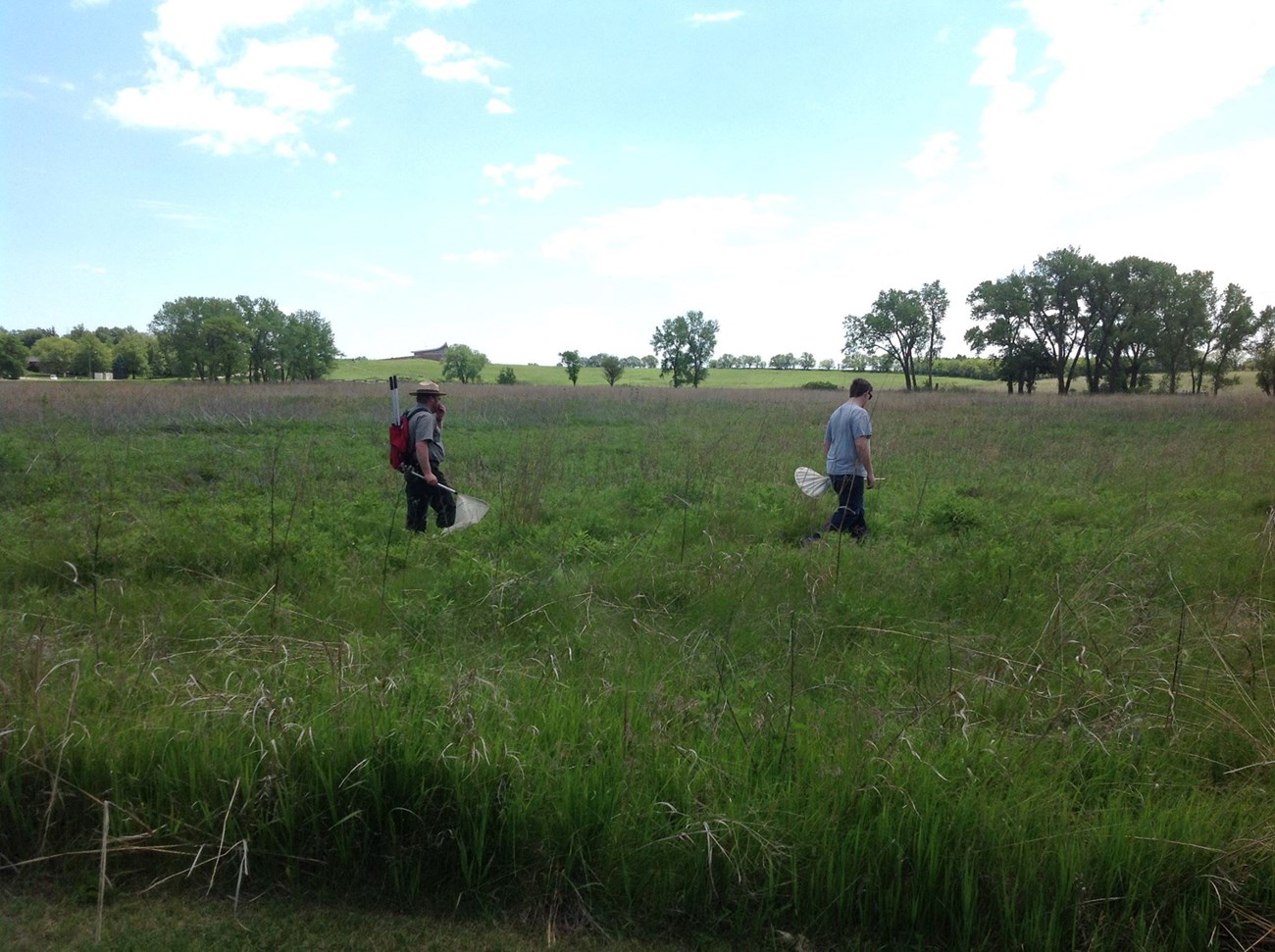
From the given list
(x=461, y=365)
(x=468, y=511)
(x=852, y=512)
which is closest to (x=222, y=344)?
(x=461, y=365)

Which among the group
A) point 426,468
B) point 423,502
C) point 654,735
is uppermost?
point 426,468

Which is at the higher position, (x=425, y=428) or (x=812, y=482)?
(x=425, y=428)

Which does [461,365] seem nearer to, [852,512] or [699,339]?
[699,339]

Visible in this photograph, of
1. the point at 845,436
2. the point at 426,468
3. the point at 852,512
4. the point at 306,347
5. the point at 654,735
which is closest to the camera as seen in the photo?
the point at 654,735

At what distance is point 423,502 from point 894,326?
85.9 meters

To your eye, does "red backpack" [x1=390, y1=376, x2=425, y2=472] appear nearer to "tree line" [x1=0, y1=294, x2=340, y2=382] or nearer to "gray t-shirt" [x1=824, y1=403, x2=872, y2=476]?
"gray t-shirt" [x1=824, y1=403, x2=872, y2=476]

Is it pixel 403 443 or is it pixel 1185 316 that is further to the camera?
pixel 1185 316

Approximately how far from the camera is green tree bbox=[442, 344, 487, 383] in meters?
95.5

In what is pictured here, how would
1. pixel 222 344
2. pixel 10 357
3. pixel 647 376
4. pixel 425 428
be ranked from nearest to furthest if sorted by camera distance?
pixel 425 428, pixel 10 357, pixel 222 344, pixel 647 376

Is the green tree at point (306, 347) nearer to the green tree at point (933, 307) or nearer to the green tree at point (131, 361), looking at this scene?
the green tree at point (131, 361)

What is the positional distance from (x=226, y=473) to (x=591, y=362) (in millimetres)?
103536

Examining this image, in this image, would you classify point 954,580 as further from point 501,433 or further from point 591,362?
point 591,362

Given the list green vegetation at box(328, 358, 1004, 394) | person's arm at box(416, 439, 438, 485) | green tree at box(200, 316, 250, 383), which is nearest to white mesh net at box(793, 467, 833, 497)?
person's arm at box(416, 439, 438, 485)

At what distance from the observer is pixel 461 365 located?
96.2 meters
